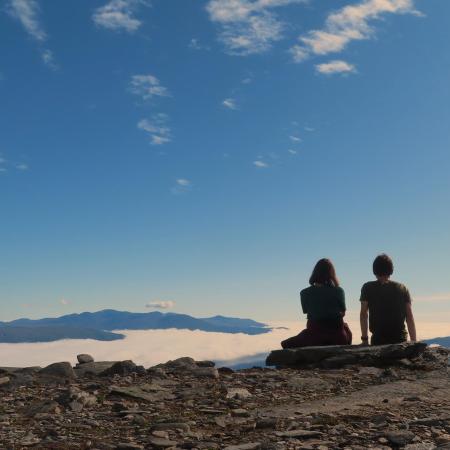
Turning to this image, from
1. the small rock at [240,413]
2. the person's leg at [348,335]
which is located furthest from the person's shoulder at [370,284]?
the small rock at [240,413]

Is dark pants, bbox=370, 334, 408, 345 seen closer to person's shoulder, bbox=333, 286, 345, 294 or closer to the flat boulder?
the flat boulder

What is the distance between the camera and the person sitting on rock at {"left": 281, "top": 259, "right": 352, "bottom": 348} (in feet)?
45.9

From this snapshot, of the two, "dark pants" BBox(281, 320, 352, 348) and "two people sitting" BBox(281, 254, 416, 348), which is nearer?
"two people sitting" BBox(281, 254, 416, 348)

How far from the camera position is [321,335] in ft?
47.3

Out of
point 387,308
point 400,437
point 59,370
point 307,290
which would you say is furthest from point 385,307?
point 59,370

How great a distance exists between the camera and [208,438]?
270 inches

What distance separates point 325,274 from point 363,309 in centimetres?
136

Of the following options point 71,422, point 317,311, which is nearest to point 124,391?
point 71,422

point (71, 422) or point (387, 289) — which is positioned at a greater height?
point (387, 289)

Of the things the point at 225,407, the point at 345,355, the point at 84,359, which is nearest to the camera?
the point at 225,407

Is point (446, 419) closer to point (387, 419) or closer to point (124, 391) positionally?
point (387, 419)

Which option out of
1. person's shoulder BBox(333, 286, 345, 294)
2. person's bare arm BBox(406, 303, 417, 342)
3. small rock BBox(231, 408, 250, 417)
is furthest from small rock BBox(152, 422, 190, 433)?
person's bare arm BBox(406, 303, 417, 342)

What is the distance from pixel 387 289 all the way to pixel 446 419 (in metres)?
6.67

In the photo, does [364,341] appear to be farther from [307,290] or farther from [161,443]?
[161,443]
